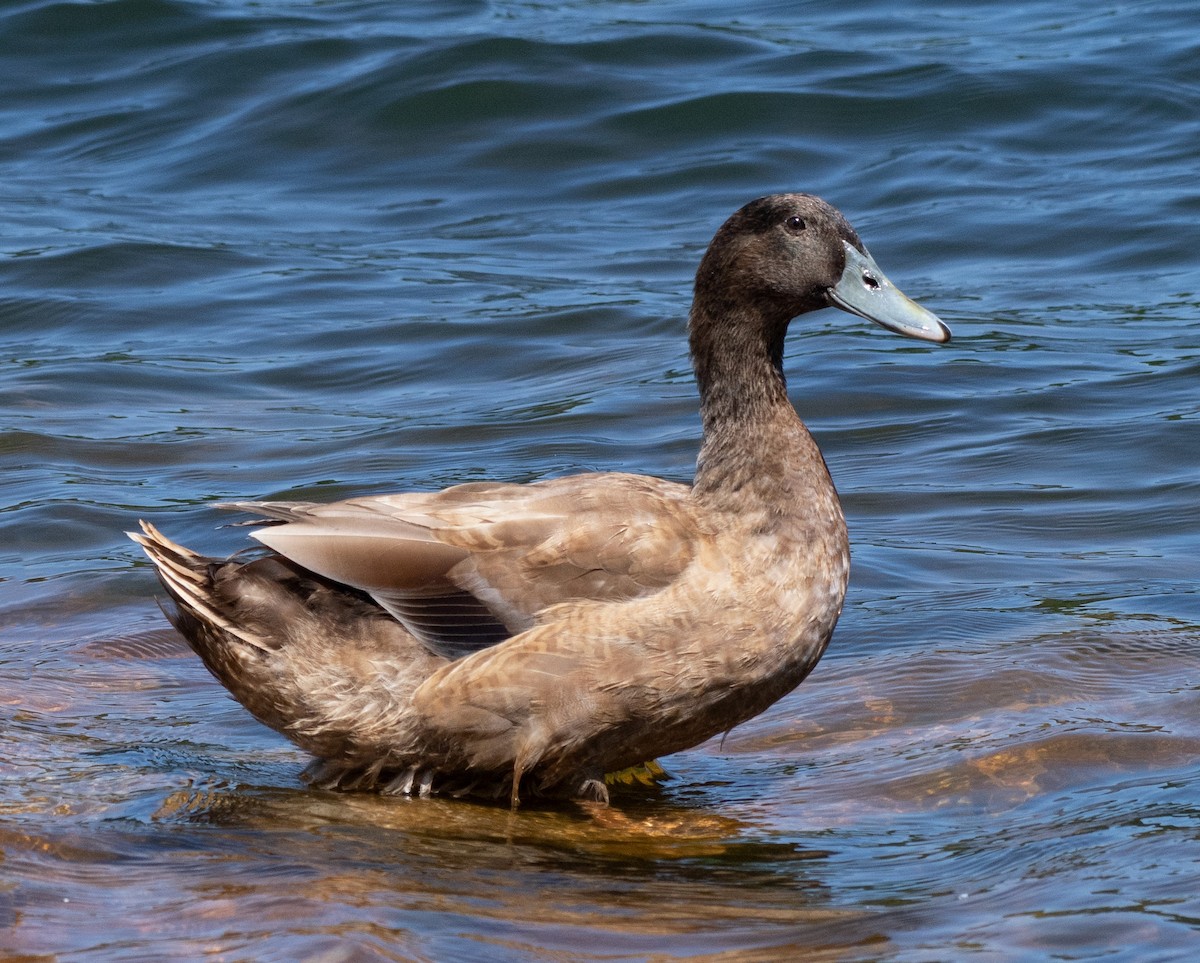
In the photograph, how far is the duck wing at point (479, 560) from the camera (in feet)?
17.1

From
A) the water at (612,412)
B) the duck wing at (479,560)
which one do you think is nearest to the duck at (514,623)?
the duck wing at (479,560)

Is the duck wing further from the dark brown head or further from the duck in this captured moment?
the dark brown head

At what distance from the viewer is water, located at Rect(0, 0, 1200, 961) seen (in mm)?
4480

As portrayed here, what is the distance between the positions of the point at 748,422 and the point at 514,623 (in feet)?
3.62

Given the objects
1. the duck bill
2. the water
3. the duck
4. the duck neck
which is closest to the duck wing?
the duck

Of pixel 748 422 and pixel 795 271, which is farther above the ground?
pixel 795 271

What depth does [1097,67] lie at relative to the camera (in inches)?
599

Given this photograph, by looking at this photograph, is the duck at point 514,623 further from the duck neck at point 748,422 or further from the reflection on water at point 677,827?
the reflection on water at point 677,827

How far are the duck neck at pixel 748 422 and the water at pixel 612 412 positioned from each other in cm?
92

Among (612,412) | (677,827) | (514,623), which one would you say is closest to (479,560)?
(514,623)

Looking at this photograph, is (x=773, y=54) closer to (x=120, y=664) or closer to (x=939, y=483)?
(x=939, y=483)

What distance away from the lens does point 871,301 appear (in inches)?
233

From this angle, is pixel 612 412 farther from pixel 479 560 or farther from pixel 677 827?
pixel 677 827

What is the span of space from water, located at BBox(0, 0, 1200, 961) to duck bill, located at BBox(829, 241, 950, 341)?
1.30 meters
